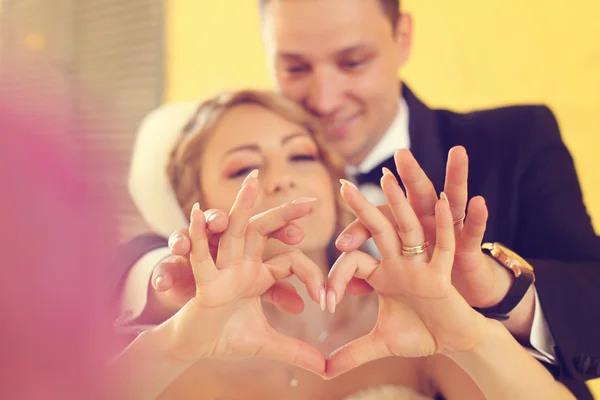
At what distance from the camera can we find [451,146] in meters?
0.77

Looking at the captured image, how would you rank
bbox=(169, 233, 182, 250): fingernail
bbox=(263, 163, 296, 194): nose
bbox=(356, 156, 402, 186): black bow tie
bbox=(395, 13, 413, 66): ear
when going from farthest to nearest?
bbox=(395, 13, 413, 66): ear → bbox=(356, 156, 402, 186): black bow tie → bbox=(263, 163, 296, 194): nose → bbox=(169, 233, 182, 250): fingernail

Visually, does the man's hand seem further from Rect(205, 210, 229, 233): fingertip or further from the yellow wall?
the yellow wall

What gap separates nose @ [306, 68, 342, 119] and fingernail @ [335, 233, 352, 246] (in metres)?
0.43

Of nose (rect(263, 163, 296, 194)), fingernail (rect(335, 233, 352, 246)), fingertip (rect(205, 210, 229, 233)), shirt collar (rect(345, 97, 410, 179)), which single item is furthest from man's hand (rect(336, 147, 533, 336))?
shirt collar (rect(345, 97, 410, 179))

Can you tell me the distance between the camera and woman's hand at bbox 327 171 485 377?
415 millimetres

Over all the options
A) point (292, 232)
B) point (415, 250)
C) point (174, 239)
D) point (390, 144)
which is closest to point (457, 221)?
point (415, 250)

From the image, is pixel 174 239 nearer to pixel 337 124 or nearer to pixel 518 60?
pixel 337 124

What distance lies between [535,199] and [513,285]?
0.86ft

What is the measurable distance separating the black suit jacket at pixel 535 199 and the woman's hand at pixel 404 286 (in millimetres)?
196

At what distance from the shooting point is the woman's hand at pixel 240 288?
416 millimetres

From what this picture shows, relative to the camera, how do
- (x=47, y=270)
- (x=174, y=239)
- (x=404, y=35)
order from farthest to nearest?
(x=404, y=35)
(x=174, y=239)
(x=47, y=270)

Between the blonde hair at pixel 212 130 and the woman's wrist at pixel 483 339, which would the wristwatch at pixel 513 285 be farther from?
the blonde hair at pixel 212 130

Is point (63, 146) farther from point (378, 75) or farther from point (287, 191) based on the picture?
point (378, 75)

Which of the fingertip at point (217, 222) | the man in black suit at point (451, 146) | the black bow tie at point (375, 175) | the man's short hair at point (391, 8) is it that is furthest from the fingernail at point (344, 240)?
the man's short hair at point (391, 8)
